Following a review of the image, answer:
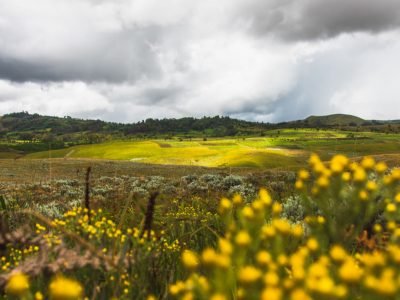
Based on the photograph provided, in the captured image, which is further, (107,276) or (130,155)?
(130,155)

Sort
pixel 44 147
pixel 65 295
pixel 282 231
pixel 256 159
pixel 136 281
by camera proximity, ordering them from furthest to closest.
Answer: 1. pixel 44 147
2. pixel 256 159
3. pixel 136 281
4. pixel 282 231
5. pixel 65 295

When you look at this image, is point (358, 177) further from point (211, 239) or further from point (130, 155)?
point (130, 155)

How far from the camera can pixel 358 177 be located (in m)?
1.95

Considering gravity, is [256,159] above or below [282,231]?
below

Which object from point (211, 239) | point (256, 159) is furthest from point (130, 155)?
point (211, 239)

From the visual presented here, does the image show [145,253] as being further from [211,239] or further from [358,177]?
[211,239]

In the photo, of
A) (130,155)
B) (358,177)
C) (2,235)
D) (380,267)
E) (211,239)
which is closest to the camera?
(380,267)

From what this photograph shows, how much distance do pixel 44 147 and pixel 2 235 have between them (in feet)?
612

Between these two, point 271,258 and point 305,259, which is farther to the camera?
point 305,259

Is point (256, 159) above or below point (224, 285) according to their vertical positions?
below

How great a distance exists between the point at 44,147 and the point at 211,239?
18479 cm

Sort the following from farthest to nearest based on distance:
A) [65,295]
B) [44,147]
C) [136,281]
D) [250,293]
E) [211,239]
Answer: [44,147], [211,239], [136,281], [250,293], [65,295]

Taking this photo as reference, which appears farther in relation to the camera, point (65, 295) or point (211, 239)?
point (211, 239)

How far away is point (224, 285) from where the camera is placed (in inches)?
54.8
